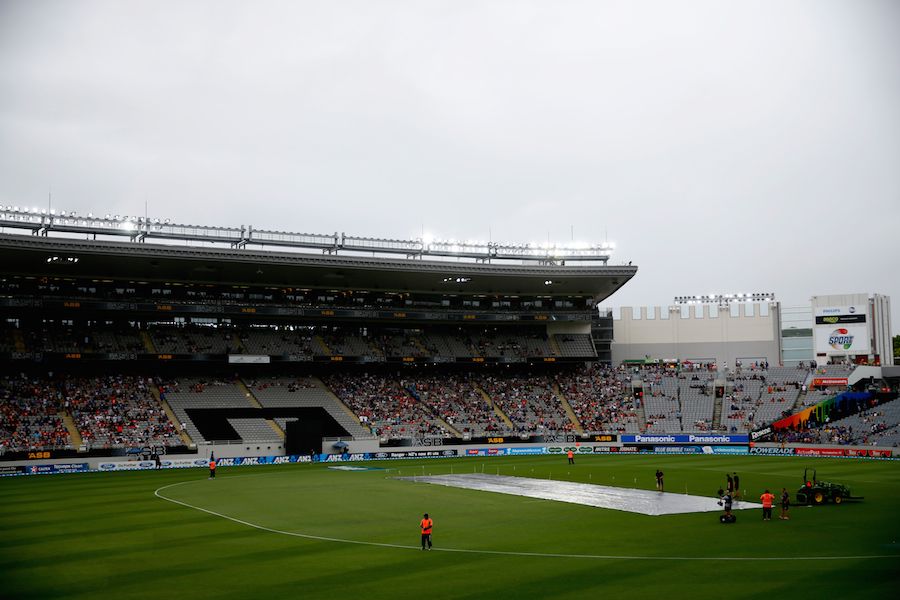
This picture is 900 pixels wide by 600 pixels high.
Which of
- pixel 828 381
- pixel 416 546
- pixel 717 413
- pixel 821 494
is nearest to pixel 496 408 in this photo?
pixel 717 413

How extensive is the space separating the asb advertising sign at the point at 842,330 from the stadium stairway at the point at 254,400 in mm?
60444

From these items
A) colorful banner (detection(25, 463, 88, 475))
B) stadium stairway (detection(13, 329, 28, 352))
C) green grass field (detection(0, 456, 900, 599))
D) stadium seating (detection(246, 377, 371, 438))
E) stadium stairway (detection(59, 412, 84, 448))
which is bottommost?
colorful banner (detection(25, 463, 88, 475))

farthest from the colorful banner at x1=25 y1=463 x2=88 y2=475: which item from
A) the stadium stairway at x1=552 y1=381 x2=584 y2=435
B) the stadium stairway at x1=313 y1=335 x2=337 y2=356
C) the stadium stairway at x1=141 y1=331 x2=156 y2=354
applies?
the stadium stairway at x1=552 y1=381 x2=584 y2=435

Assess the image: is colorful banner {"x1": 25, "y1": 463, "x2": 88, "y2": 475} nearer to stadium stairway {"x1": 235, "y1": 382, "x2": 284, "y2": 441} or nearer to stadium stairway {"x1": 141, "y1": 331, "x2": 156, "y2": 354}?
stadium stairway {"x1": 235, "y1": 382, "x2": 284, "y2": 441}

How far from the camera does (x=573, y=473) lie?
56031 millimetres

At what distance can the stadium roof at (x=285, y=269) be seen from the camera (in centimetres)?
7106

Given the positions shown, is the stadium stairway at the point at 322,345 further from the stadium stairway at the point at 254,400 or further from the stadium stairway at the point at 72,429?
the stadium stairway at the point at 72,429

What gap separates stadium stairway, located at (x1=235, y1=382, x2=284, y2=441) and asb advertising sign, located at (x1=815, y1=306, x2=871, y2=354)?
60.4 metres

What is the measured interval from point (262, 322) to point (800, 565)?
70817mm

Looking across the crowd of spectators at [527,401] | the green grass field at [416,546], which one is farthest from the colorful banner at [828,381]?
the green grass field at [416,546]

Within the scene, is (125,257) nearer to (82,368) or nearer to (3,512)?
(82,368)

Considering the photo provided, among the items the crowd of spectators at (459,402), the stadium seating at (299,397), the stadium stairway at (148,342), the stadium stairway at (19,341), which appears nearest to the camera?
the stadium stairway at (19,341)

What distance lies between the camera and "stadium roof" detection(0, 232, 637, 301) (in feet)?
233

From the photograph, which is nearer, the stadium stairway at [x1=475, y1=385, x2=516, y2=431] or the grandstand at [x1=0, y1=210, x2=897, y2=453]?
the grandstand at [x1=0, y1=210, x2=897, y2=453]
